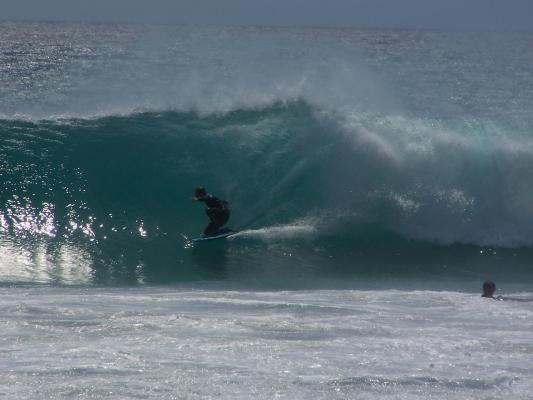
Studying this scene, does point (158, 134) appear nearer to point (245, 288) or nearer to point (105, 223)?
point (105, 223)

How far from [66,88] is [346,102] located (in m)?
15.9

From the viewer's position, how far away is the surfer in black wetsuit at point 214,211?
13953mm

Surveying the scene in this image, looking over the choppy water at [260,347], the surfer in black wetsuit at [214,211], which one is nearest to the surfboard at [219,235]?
the surfer in black wetsuit at [214,211]

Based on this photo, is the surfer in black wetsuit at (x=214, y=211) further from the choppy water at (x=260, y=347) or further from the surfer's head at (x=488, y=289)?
the surfer's head at (x=488, y=289)

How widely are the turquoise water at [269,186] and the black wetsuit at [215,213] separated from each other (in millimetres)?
361

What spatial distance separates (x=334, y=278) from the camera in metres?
12.5

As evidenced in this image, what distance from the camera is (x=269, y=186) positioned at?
53.2ft

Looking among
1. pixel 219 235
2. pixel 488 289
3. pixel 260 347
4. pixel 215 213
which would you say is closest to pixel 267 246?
pixel 219 235

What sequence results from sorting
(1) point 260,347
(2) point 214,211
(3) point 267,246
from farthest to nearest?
(2) point 214,211, (3) point 267,246, (1) point 260,347

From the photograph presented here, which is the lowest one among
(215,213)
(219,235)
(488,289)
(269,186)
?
(488,289)

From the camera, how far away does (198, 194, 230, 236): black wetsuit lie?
1396 centimetres

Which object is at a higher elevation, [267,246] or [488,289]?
[267,246]

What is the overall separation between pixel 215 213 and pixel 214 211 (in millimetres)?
36

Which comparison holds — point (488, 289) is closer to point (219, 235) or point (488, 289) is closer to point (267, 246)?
point (267, 246)
